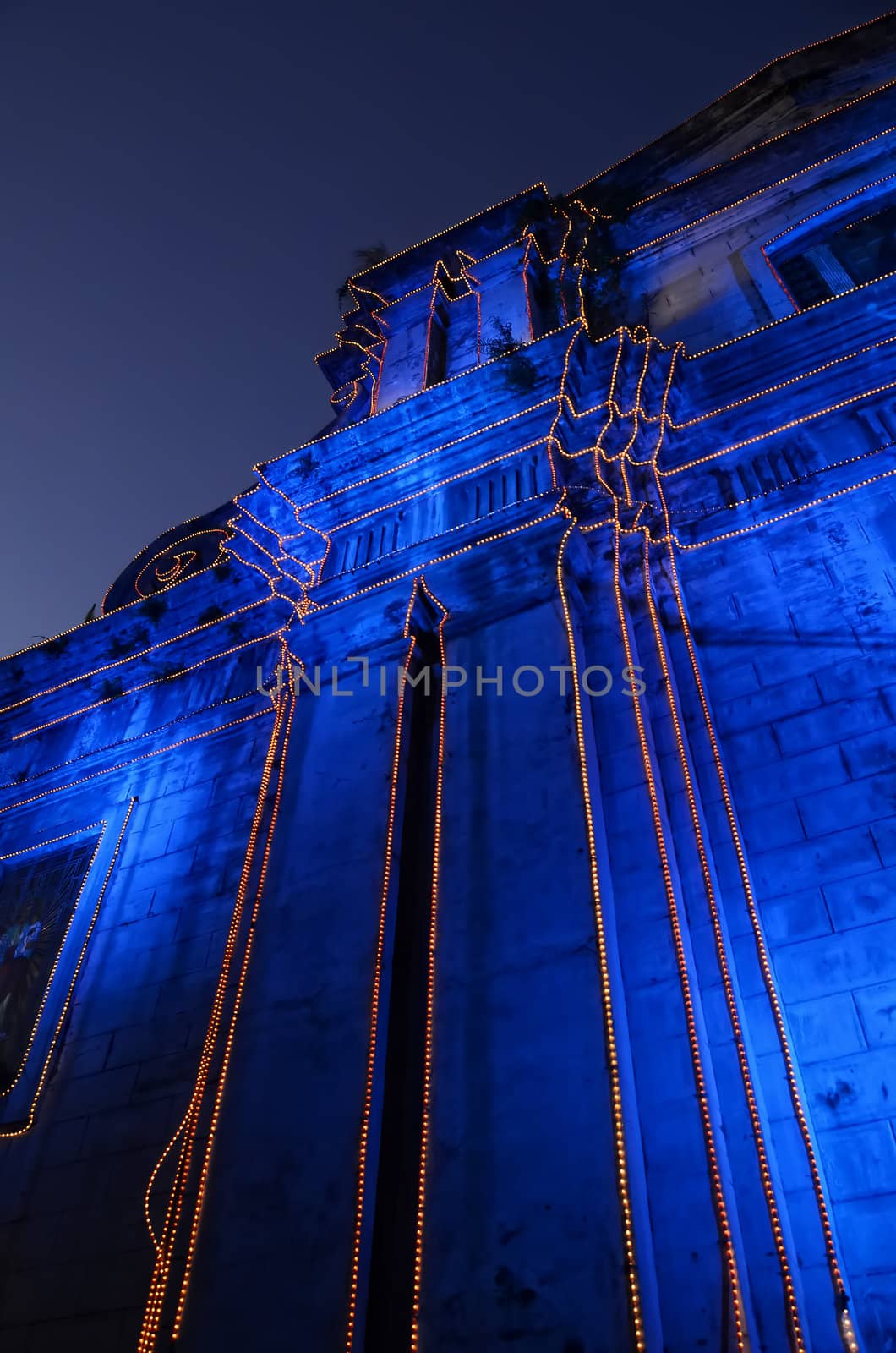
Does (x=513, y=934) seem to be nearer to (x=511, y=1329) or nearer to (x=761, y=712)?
(x=511, y=1329)

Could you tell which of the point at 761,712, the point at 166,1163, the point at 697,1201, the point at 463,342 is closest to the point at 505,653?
the point at 761,712

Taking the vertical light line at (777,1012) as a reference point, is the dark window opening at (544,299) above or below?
above

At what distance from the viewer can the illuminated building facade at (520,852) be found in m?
4.62

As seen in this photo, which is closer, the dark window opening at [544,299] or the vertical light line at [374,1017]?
the vertical light line at [374,1017]

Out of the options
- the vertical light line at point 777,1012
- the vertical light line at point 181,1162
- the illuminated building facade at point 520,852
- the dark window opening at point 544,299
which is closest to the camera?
the vertical light line at point 777,1012

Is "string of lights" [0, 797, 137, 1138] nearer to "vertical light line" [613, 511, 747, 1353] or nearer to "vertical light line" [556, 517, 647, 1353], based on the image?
"vertical light line" [556, 517, 647, 1353]

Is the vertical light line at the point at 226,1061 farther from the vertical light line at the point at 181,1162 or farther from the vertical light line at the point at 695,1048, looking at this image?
the vertical light line at the point at 695,1048

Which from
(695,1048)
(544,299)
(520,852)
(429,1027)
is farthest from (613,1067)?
(544,299)

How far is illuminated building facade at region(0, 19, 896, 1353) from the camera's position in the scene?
4.62m

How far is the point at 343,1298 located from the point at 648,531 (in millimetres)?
6302

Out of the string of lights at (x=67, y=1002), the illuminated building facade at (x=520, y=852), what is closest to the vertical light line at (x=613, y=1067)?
the illuminated building facade at (x=520, y=852)

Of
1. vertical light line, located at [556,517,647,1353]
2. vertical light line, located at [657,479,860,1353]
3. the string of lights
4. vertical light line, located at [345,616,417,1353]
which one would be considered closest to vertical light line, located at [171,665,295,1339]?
vertical light line, located at [345,616,417,1353]

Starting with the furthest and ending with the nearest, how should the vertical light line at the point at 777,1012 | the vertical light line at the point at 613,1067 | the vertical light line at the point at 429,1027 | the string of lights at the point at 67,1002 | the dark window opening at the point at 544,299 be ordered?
1. the dark window opening at the point at 544,299
2. the string of lights at the point at 67,1002
3. the vertical light line at the point at 429,1027
4. the vertical light line at the point at 777,1012
5. the vertical light line at the point at 613,1067

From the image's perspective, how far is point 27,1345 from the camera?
671cm
